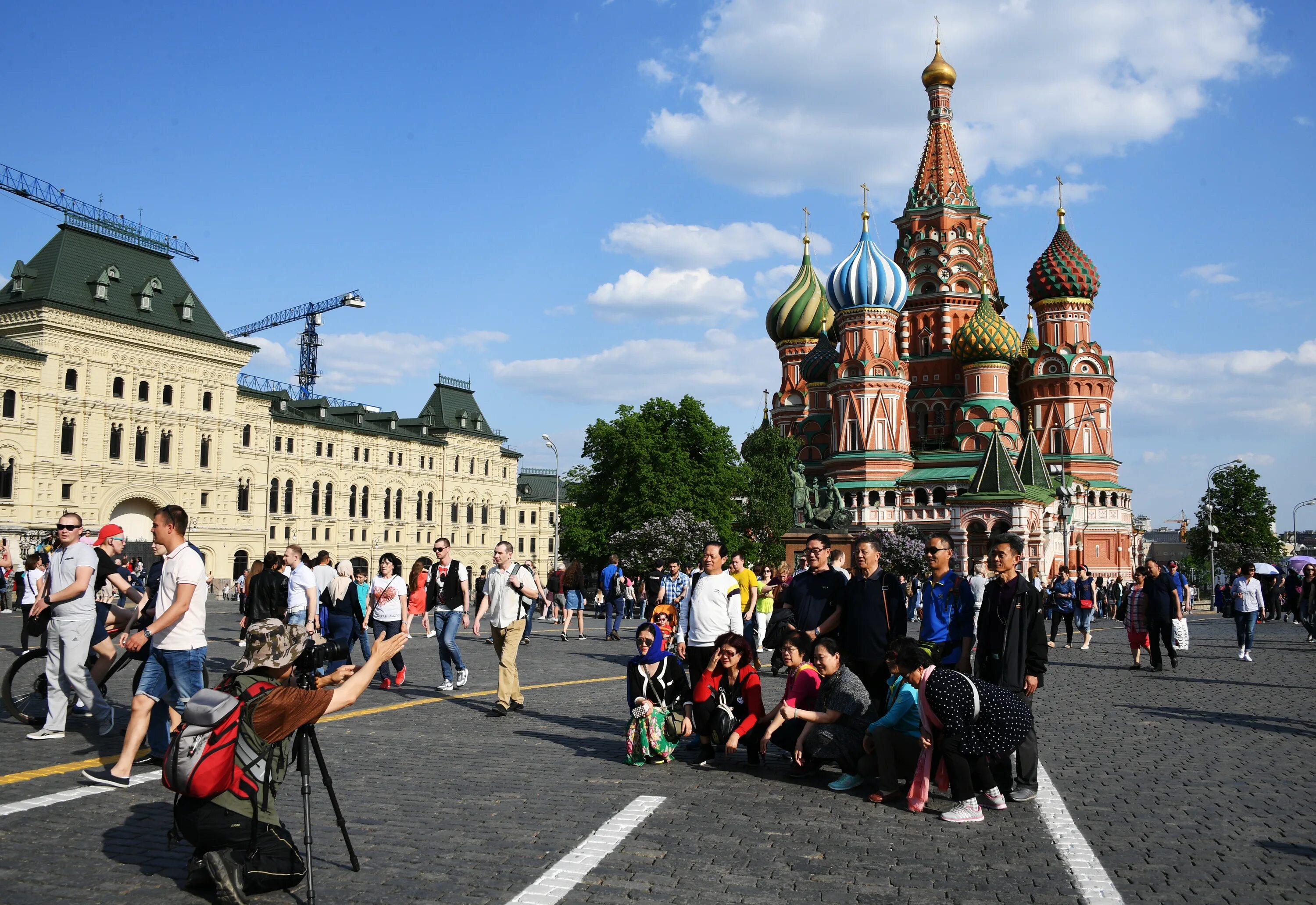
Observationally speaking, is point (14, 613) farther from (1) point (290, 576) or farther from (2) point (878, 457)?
(2) point (878, 457)

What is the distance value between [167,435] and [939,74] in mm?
60471

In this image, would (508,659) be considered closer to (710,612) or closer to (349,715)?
(349,715)

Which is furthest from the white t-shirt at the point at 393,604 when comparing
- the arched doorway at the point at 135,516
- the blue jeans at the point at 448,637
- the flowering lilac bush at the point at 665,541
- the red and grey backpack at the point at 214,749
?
the arched doorway at the point at 135,516

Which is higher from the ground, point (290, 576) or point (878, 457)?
point (878, 457)

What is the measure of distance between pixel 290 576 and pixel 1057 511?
189 feet

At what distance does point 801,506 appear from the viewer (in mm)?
48438

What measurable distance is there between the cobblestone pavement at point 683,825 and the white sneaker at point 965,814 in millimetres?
69

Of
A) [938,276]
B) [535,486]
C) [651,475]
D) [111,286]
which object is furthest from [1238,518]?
[111,286]

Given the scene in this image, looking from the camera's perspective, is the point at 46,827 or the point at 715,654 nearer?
the point at 46,827

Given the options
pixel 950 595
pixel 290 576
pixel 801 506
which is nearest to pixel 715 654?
pixel 950 595

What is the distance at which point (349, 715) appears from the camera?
1098 cm

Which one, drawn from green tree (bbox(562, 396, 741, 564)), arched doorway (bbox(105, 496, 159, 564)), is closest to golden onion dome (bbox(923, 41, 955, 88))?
green tree (bbox(562, 396, 741, 564))

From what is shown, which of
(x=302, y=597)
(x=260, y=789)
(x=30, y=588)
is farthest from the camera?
(x=30, y=588)

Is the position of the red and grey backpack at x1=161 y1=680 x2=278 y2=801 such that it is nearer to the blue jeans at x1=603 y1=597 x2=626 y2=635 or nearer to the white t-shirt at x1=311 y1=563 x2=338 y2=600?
the white t-shirt at x1=311 y1=563 x2=338 y2=600
